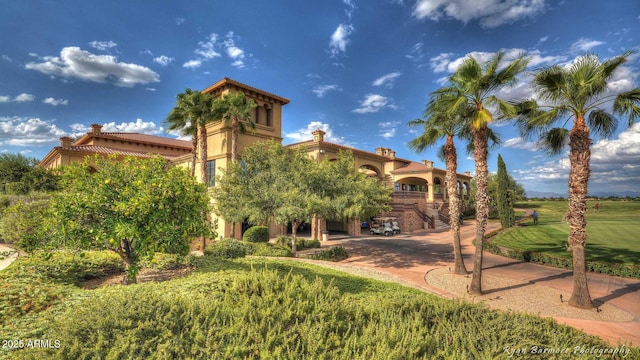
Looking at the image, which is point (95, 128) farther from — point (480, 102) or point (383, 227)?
point (480, 102)

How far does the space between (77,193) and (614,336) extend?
15.9 m

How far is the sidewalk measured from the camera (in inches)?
349

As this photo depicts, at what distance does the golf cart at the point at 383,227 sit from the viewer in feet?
101

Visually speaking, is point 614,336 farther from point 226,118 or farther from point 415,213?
point 415,213

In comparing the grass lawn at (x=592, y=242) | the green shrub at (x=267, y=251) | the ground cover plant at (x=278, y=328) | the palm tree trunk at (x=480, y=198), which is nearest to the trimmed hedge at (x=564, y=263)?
the grass lawn at (x=592, y=242)

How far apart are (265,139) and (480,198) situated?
65.0 ft

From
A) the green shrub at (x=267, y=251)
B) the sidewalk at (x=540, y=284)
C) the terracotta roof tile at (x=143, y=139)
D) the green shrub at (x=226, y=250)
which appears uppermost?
the terracotta roof tile at (x=143, y=139)

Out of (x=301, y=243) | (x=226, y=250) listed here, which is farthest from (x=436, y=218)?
(x=226, y=250)

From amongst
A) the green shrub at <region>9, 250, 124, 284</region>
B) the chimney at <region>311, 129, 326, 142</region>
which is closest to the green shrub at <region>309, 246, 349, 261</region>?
the green shrub at <region>9, 250, 124, 284</region>

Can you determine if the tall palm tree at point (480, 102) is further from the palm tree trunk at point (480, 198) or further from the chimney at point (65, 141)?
the chimney at point (65, 141)

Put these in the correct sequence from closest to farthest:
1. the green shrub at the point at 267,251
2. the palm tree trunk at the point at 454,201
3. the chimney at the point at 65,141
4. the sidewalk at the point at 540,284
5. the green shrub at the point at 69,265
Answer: the green shrub at the point at 69,265 < the sidewalk at the point at 540,284 < the palm tree trunk at the point at 454,201 < the green shrub at the point at 267,251 < the chimney at the point at 65,141

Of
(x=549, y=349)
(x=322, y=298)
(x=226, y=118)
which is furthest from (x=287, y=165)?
(x=549, y=349)

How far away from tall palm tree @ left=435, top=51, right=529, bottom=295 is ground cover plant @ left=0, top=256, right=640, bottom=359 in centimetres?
710

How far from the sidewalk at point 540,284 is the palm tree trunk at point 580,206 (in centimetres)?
60
